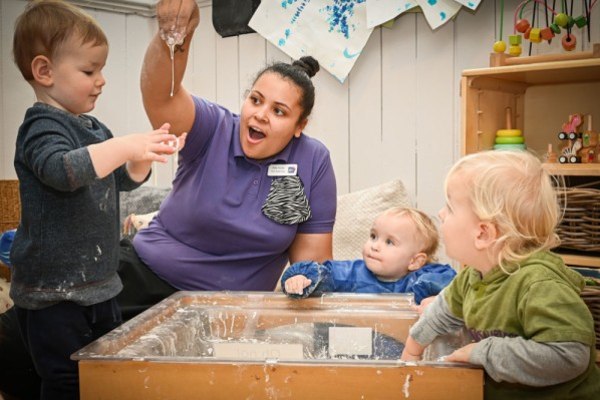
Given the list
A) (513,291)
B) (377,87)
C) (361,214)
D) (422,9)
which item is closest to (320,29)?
(377,87)

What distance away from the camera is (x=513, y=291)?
915 mm

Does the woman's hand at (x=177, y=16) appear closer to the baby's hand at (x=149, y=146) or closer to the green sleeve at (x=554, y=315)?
the baby's hand at (x=149, y=146)

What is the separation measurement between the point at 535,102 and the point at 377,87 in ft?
2.14

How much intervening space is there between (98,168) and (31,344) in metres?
0.38

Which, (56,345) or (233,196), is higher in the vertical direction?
(233,196)

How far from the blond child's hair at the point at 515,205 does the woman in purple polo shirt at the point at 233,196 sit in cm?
78

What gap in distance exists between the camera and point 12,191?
297cm

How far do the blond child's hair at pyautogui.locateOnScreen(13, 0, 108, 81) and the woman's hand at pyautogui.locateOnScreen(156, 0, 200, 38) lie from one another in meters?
0.23

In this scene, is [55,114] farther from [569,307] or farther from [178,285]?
[569,307]

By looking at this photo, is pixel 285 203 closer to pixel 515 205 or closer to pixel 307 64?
pixel 307 64

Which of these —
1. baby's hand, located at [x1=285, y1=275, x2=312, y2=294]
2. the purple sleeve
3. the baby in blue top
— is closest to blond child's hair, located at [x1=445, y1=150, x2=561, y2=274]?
baby's hand, located at [x1=285, y1=275, x2=312, y2=294]

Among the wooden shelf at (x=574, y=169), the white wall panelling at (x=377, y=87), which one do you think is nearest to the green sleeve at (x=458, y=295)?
the wooden shelf at (x=574, y=169)

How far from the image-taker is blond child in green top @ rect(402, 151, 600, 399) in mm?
850

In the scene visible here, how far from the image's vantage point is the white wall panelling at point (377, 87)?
2.44 m
